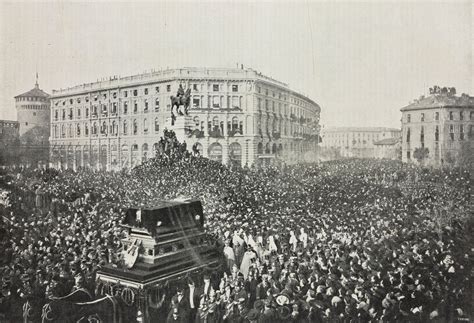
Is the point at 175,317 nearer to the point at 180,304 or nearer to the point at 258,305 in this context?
the point at 180,304

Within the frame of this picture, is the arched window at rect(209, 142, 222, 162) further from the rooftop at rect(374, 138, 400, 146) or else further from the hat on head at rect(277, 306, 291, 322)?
the hat on head at rect(277, 306, 291, 322)

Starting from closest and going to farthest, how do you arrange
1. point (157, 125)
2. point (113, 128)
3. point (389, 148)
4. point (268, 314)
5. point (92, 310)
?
point (268, 314), point (92, 310), point (389, 148), point (157, 125), point (113, 128)

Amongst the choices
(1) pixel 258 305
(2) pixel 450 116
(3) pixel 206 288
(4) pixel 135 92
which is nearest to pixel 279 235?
(1) pixel 258 305

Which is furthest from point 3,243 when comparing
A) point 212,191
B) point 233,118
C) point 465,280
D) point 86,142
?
point 465,280

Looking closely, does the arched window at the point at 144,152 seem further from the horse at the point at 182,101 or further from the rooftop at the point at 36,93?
the rooftop at the point at 36,93

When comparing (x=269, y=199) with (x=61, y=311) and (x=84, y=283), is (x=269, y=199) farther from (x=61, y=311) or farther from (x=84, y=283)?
(x=61, y=311)

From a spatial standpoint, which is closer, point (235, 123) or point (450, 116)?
point (450, 116)

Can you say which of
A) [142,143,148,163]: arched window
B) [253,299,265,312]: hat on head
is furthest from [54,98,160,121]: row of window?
[253,299,265,312]: hat on head
